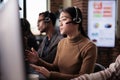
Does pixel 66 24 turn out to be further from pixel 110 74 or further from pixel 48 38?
pixel 48 38

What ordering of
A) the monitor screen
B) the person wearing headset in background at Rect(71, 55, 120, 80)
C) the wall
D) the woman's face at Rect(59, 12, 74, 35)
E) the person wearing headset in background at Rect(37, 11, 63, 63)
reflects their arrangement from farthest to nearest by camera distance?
the wall < the monitor screen < the person wearing headset in background at Rect(37, 11, 63, 63) < the woman's face at Rect(59, 12, 74, 35) < the person wearing headset in background at Rect(71, 55, 120, 80)

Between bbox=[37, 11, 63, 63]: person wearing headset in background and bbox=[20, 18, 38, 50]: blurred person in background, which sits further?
bbox=[37, 11, 63, 63]: person wearing headset in background

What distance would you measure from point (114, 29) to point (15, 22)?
4624mm

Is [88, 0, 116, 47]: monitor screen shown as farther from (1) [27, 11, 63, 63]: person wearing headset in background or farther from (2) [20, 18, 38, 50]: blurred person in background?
(2) [20, 18, 38, 50]: blurred person in background

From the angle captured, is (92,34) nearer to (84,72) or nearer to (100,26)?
(100,26)

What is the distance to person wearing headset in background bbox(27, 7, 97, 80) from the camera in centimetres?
160

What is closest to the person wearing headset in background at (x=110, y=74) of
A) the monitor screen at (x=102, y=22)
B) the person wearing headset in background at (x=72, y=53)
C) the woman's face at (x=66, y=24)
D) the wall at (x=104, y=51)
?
the person wearing headset in background at (x=72, y=53)

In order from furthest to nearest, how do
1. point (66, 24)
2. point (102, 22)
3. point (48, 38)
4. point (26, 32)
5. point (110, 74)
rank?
1. point (102, 22)
2. point (48, 38)
3. point (66, 24)
4. point (110, 74)
5. point (26, 32)

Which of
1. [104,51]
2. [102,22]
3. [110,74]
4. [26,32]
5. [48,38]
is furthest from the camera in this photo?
[104,51]

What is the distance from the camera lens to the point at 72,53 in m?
1.69

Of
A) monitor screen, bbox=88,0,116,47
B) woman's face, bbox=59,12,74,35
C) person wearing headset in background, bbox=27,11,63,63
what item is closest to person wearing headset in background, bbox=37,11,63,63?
person wearing headset in background, bbox=27,11,63,63

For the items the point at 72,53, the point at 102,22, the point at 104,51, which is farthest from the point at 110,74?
the point at 104,51

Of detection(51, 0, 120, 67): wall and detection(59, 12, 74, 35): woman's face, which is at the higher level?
detection(59, 12, 74, 35): woman's face

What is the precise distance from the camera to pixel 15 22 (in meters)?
0.46
